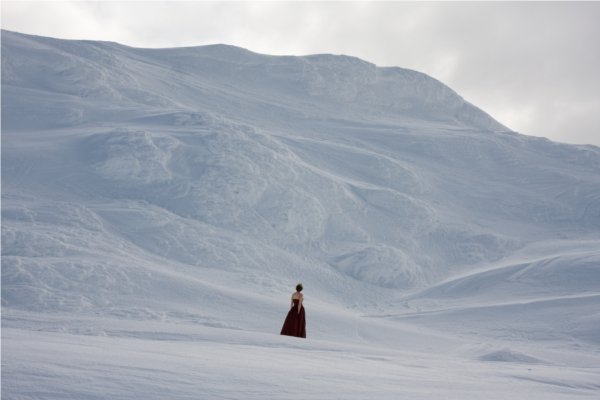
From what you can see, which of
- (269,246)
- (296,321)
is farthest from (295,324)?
(269,246)

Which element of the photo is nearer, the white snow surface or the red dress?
the white snow surface

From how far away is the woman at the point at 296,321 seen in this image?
8257 mm

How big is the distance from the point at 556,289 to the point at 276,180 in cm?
953

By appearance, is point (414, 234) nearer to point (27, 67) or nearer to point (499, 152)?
point (499, 152)

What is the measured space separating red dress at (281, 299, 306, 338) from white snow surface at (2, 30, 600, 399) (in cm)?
71

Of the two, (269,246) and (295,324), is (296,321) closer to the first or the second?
(295,324)

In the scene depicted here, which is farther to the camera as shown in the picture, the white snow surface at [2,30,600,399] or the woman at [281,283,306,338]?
the woman at [281,283,306,338]

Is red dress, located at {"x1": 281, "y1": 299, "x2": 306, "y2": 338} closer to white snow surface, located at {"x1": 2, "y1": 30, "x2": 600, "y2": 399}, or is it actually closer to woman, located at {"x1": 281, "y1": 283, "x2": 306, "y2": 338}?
woman, located at {"x1": 281, "y1": 283, "x2": 306, "y2": 338}

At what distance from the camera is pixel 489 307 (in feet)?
40.3

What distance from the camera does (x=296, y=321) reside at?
8.31 m

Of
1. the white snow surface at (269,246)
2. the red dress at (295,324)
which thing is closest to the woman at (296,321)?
the red dress at (295,324)

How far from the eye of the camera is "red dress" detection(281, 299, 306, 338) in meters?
8.25

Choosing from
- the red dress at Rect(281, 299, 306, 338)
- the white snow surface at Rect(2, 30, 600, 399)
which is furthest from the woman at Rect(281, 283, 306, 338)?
the white snow surface at Rect(2, 30, 600, 399)

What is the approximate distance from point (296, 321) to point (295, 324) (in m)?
0.05
